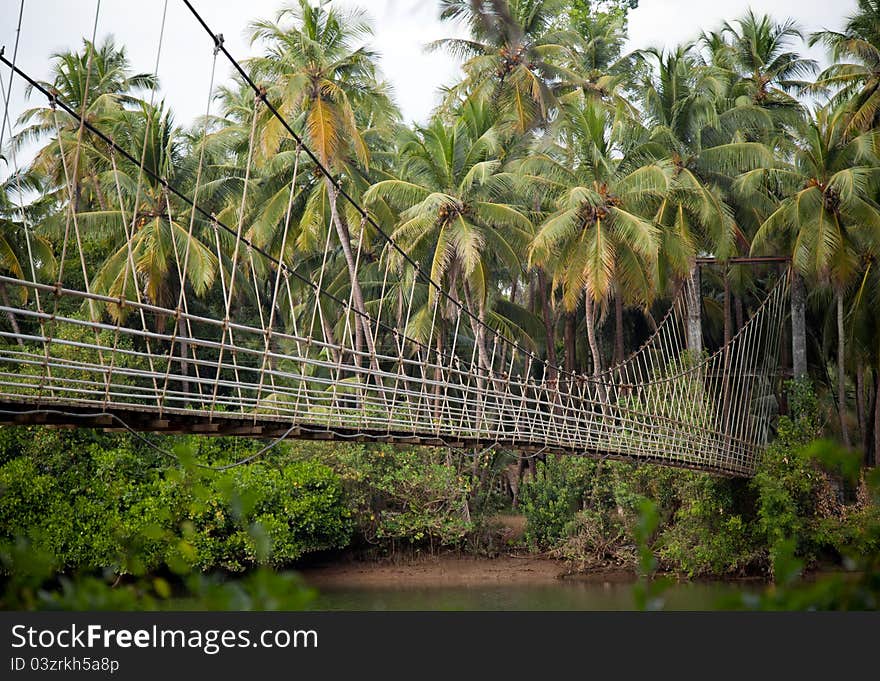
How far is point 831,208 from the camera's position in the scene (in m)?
15.1

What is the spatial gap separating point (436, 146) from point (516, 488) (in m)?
6.32

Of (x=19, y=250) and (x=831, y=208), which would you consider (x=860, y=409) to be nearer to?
(x=831, y=208)

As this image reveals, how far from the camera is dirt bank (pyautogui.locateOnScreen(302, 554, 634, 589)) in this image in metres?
15.7

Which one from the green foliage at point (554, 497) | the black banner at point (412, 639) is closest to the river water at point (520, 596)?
the green foliage at point (554, 497)

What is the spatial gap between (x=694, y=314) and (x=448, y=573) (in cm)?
596

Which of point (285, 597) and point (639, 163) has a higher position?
point (639, 163)

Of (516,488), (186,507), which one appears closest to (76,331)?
(516,488)

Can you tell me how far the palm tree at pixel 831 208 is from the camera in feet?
48.2

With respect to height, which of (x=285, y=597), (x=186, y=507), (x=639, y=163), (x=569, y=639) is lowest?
(x=569, y=639)

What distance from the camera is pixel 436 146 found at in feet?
52.5

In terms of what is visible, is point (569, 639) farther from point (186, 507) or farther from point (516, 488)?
point (516, 488)

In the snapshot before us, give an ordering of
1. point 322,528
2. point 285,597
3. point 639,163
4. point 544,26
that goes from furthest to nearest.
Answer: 1. point 544,26
2. point 639,163
3. point 322,528
4. point 285,597

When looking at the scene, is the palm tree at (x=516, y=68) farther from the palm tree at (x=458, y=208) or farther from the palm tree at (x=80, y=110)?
the palm tree at (x=80, y=110)

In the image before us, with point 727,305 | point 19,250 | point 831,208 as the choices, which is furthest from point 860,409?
point 19,250
